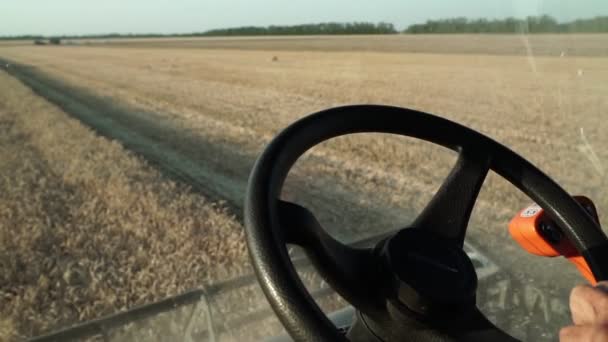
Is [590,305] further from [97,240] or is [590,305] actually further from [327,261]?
[97,240]

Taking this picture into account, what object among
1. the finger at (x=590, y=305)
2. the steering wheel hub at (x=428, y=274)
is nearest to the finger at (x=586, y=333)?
the finger at (x=590, y=305)

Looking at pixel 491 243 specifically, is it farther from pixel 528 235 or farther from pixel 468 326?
pixel 468 326

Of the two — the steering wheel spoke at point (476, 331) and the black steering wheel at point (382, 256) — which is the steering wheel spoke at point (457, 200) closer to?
the black steering wheel at point (382, 256)

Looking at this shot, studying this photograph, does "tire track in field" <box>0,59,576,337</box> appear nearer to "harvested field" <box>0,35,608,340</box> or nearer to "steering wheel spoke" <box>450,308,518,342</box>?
"harvested field" <box>0,35,608,340</box>

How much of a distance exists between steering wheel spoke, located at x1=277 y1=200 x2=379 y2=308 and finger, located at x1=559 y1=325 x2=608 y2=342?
0.38 m

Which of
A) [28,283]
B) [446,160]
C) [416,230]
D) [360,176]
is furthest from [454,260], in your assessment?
[446,160]

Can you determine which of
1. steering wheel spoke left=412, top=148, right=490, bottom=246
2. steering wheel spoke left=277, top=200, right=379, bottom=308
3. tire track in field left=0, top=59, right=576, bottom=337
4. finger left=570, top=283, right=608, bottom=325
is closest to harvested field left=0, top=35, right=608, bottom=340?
tire track in field left=0, top=59, right=576, bottom=337

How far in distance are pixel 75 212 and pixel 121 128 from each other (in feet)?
17.8

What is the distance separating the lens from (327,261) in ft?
3.50

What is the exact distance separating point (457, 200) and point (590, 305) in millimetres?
590

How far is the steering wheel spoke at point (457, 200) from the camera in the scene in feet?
4.17

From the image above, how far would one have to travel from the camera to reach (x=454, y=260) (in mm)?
1116

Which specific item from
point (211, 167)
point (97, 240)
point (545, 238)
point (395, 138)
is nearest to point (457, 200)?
point (545, 238)

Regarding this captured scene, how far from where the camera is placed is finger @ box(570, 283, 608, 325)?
709mm
